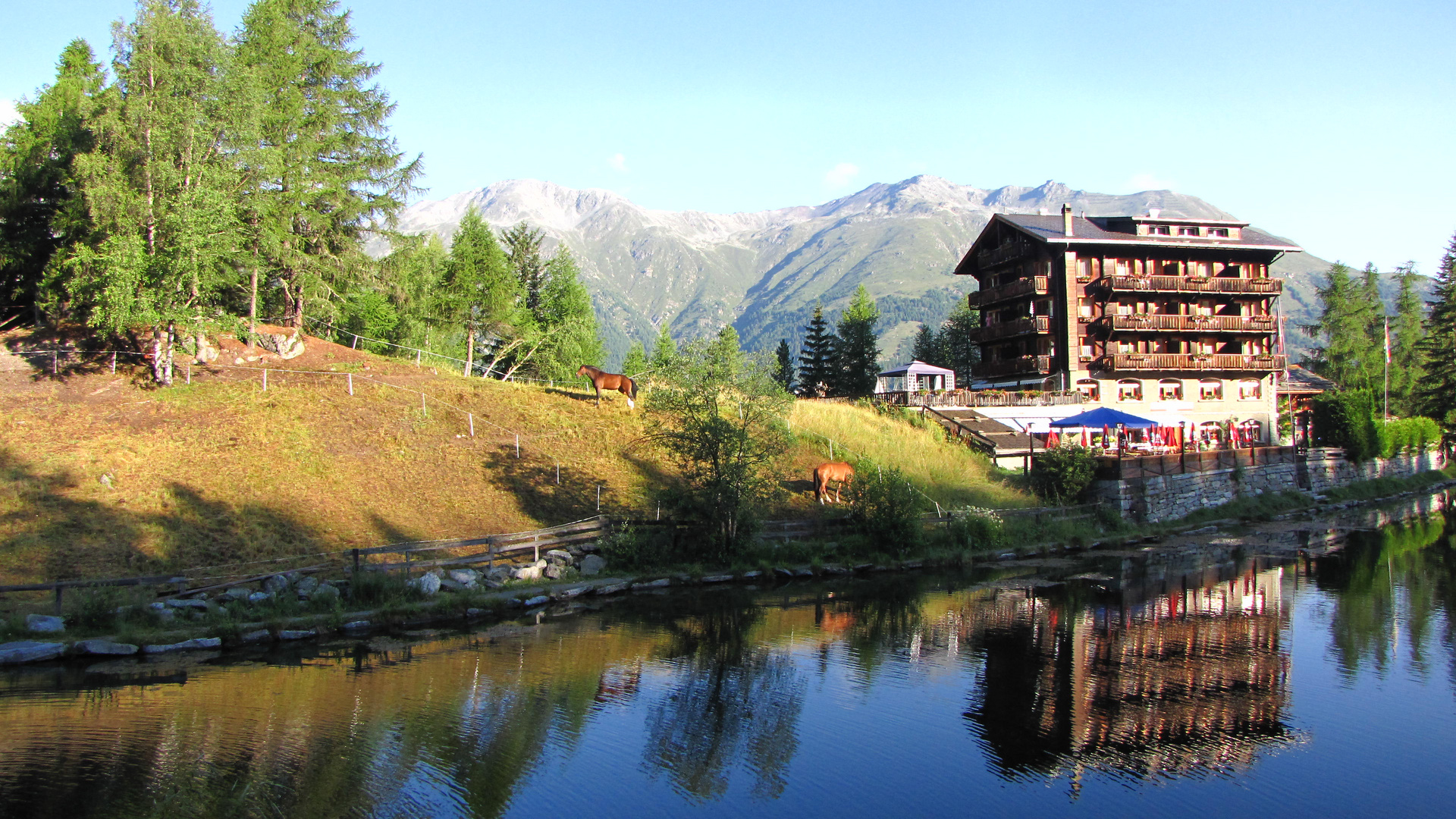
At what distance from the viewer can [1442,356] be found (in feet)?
224

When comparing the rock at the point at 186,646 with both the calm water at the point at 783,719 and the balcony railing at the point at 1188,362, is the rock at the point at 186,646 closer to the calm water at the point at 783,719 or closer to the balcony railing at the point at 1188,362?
the calm water at the point at 783,719

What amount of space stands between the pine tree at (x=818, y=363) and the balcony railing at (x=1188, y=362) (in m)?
26.0

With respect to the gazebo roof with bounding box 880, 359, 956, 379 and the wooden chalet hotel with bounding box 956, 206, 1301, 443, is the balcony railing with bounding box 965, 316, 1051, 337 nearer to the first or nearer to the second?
the wooden chalet hotel with bounding box 956, 206, 1301, 443

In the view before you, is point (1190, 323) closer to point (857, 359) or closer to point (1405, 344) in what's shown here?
point (857, 359)

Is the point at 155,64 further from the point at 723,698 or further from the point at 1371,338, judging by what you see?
the point at 1371,338

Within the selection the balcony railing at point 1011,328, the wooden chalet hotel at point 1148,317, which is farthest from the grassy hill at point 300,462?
the wooden chalet hotel at point 1148,317

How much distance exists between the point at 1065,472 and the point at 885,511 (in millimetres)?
11516

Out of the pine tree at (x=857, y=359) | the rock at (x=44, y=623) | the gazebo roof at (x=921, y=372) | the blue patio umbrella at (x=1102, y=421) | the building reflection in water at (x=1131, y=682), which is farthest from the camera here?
the pine tree at (x=857, y=359)

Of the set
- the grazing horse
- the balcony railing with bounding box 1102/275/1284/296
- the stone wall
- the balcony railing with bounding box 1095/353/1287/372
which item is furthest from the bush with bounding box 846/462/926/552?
the balcony railing with bounding box 1102/275/1284/296

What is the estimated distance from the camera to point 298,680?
17.1m

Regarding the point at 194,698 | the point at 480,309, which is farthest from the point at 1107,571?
the point at 480,309

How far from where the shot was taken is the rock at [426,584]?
23.2m

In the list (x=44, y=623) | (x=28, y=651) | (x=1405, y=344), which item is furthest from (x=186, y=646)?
(x=1405, y=344)

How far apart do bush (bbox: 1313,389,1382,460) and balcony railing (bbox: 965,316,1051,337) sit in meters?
16.9
